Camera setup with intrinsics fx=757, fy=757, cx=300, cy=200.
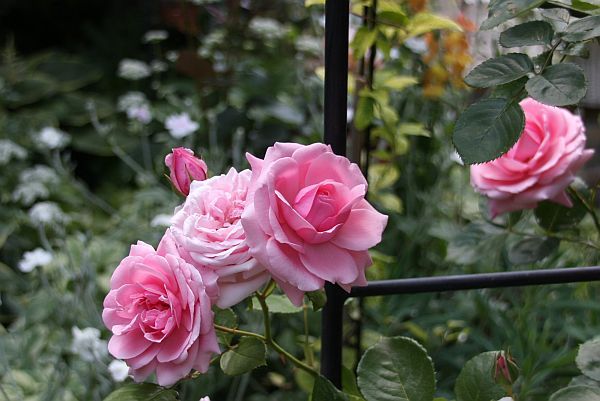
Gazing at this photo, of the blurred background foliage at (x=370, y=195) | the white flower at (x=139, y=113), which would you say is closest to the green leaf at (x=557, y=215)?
the blurred background foliage at (x=370, y=195)

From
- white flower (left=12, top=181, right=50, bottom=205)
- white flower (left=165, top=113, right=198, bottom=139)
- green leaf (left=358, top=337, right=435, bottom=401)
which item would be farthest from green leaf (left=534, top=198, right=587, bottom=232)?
white flower (left=12, top=181, right=50, bottom=205)

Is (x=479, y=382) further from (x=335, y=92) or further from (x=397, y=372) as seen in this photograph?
(x=335, y=92)

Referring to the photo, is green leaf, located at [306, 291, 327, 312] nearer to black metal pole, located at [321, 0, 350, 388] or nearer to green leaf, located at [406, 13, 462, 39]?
black metal pole, located at [321, 0, 350, 388]

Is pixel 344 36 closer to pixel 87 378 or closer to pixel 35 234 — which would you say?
pixel 87 378

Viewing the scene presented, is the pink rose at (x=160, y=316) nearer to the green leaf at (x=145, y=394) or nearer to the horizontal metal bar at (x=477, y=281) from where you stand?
the green leaf at (x=145, y=394)

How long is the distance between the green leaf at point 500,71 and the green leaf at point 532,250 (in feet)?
1.02

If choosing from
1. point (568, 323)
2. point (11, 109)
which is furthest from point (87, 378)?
point (11, 109)

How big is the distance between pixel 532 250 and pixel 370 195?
1.60 feet

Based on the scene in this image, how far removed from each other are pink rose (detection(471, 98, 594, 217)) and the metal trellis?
0.18 m

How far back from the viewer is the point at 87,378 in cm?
123

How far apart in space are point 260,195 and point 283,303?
0.22m

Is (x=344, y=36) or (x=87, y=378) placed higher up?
(x=344, y=36)

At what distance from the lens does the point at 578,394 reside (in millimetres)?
531

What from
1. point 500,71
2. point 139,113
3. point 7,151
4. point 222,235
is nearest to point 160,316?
point 222,235
